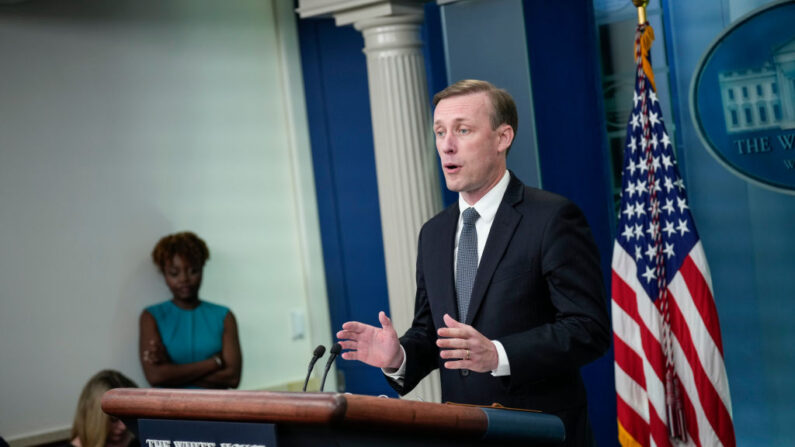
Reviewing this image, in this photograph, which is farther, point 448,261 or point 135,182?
point 135,182

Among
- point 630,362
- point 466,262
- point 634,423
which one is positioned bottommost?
point 634,423

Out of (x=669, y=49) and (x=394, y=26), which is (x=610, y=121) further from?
(x=394, y=26)

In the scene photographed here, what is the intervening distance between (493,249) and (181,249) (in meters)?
3.05

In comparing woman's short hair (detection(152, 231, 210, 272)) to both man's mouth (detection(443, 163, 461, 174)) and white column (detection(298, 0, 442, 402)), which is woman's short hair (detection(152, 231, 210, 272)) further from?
man's mouth (detection(443, 163, 461, 174))

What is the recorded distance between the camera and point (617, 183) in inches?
170

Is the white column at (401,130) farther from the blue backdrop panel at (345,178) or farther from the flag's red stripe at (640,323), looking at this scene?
the blue backdrop panel at (345,178)

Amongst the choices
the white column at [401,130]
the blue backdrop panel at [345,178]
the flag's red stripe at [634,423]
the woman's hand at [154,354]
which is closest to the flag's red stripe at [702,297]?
the flag's red stripe at [634,423]

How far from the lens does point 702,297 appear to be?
357 cm

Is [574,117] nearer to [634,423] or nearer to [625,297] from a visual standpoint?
[625,297]

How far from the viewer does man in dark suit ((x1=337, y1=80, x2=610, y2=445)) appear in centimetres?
218

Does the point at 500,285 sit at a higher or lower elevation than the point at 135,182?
lower

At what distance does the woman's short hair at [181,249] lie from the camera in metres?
5.08

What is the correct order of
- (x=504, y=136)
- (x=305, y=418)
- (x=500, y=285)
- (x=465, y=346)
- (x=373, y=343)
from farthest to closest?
(x=504, y=136), (x=500, y=285), (x=373, y=343), (x=465, y=346), (x=305, y=418)

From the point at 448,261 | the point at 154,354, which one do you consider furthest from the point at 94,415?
the point at 448,261
